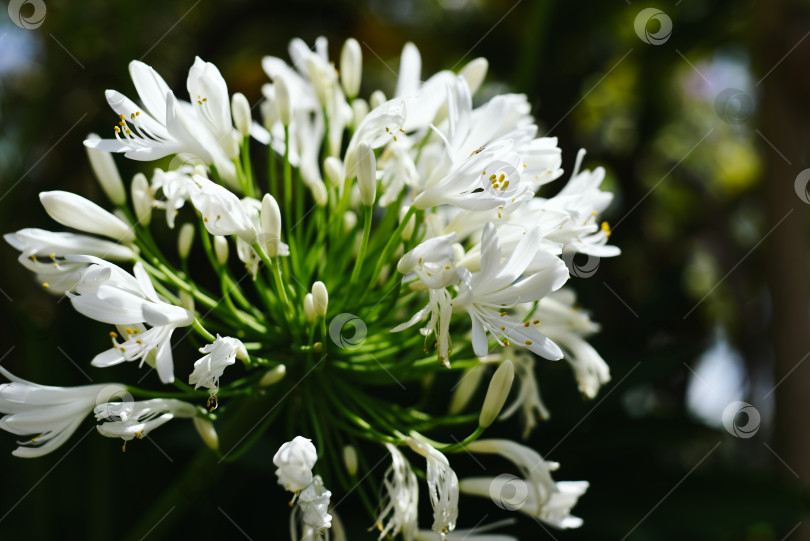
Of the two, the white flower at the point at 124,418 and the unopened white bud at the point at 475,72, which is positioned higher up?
the unopened white bud at the point at 475,72

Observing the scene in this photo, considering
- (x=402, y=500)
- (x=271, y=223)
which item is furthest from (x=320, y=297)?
(x=402, y=500)

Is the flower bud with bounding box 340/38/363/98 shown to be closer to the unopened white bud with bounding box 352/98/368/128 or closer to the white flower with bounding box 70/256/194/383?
the unopened white bud with bounding box 352/98/368/128

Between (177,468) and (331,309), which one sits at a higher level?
(331,309)

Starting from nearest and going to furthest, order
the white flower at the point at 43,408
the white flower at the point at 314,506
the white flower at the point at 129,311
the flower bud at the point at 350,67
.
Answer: the white flower at the point at 129,311 → the white flower at the point at 314,506 → the white flower at the point at 43,408 → the flower bud at the point at 350,67

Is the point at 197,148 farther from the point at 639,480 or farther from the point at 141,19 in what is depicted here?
the point at 639,480

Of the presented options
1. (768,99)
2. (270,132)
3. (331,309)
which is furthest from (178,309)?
(768,99)

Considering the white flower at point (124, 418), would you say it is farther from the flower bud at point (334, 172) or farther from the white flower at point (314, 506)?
the flower bud at point (334, 172)

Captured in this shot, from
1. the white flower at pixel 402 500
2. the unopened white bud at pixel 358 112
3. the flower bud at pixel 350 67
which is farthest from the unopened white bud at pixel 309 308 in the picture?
the flower bud at pixel 350 67
